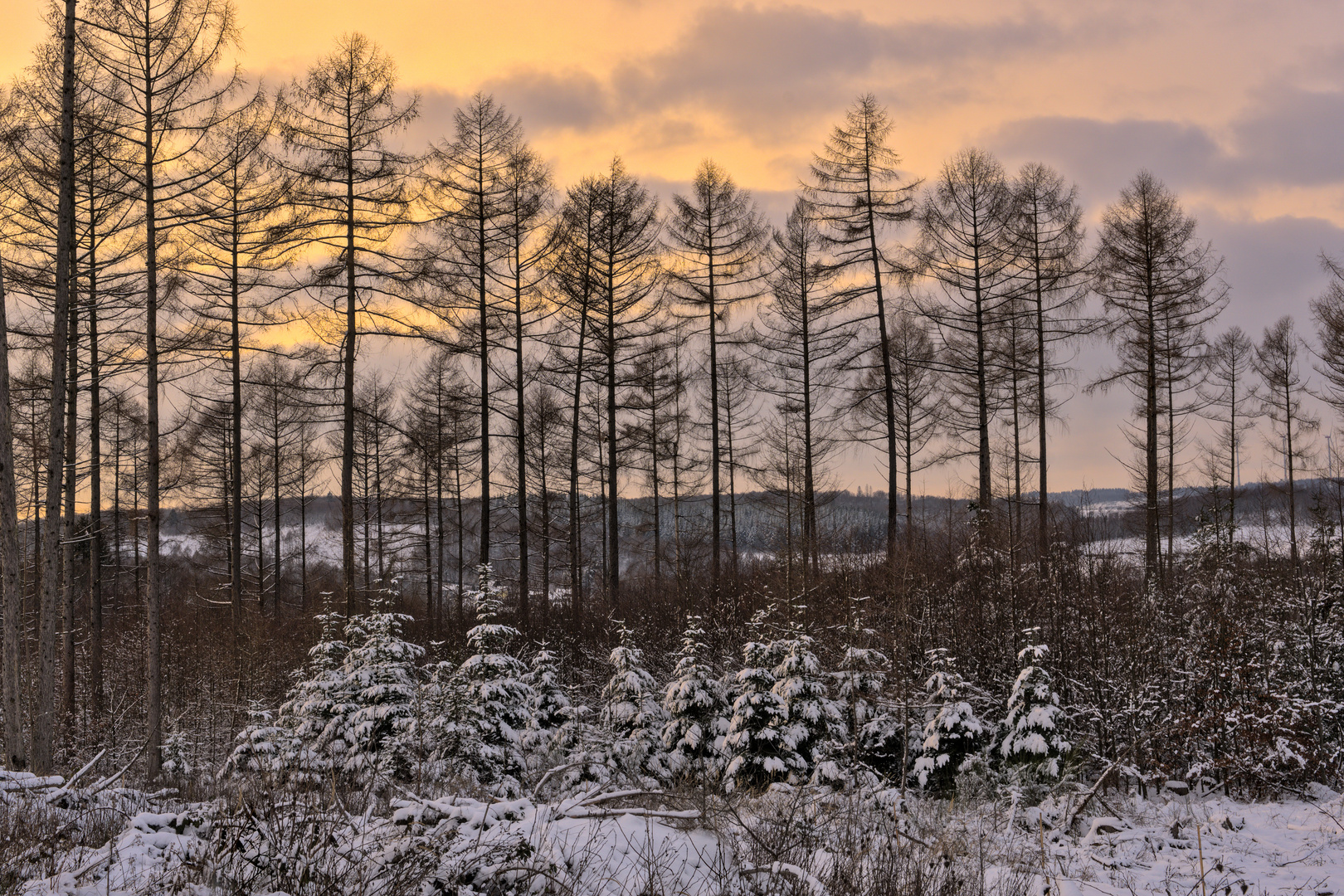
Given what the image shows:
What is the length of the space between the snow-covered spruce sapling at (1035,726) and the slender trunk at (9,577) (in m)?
11.6

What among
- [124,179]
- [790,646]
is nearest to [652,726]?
[790,646]

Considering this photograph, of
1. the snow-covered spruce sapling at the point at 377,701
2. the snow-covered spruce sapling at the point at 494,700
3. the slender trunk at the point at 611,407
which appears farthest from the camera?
the slender trunk at the point at 611,407

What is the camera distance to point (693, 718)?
32.7 feet

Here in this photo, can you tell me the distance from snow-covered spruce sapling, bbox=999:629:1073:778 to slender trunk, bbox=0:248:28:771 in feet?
37.9

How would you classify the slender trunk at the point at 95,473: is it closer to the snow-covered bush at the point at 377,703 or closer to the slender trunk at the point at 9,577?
the slender trunk at the point at 9,577

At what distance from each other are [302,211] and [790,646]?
1306 centimetres

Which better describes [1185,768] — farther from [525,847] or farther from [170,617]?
[170,617]

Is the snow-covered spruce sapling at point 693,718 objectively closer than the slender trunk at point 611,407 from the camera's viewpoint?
Yes

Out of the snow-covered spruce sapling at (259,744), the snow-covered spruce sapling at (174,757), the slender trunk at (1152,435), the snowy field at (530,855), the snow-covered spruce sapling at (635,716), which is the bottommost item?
the snow-covered spruce sapling at (174,757)

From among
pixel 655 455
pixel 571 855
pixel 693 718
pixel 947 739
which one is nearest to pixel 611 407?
pixel 655 455

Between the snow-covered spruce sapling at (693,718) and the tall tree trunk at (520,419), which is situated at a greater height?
the tall tree trunk at (520,419)

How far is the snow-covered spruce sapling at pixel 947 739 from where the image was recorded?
870 cm

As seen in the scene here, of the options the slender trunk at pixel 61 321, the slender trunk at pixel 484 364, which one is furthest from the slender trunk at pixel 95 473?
the slender trunk at pixel 484 364

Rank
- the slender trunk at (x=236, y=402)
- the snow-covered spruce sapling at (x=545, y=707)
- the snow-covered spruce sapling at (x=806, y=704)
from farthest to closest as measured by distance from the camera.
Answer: the slender trunk at (x=236, y=402)
the snow-covered spruce sapling at (x=545, y=707)
the snow-covered spruce sapling at (x=806, y=704)
